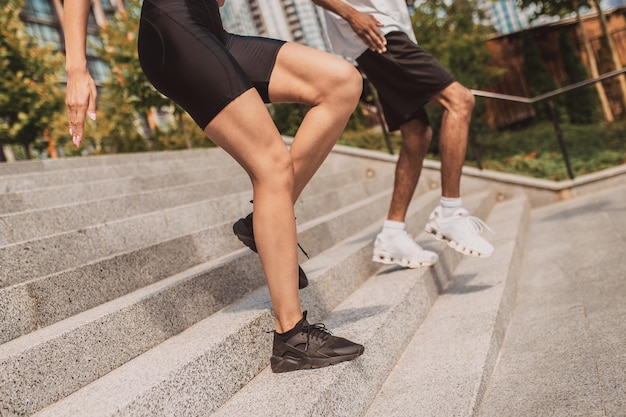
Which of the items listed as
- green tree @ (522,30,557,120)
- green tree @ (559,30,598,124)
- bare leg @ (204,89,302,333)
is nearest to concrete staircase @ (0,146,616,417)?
bare leg @ (204,89,302,333)

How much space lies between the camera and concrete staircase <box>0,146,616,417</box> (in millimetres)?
1538

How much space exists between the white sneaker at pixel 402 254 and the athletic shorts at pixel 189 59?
1508 mm

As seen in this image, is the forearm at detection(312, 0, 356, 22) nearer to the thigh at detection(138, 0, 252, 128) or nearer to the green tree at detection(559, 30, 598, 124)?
the thigh at detection(138, 0, 252, 128)

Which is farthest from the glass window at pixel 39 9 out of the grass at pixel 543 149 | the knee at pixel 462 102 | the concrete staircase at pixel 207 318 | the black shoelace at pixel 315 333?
the black shoelace at pixel 315 333

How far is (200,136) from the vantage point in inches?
582

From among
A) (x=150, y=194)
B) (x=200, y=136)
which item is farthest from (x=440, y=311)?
(x=200, y=136)

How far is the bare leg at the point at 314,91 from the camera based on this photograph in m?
1.92

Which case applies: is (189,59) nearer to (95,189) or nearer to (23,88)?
(95,189)

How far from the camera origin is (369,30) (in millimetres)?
2857

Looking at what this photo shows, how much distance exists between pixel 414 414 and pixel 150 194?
2.94 metres

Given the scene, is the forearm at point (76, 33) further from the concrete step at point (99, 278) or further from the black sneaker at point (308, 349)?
the black sneaker at point (308, 349)

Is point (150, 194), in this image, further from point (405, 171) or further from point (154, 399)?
point (154, 399)

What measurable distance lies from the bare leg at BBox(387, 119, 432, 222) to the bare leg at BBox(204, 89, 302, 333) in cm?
143

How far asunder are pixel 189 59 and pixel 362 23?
137 cm
